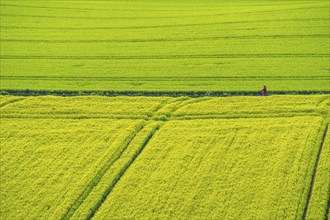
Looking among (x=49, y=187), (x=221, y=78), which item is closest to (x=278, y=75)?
(x=221, y=78)

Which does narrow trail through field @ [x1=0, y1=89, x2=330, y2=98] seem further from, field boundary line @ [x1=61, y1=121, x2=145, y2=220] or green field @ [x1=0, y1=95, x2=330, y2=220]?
field boundary line @ [x1=61, y1=121, x2=145, y2=220]

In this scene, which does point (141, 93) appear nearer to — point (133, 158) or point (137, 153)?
point (137, 153)

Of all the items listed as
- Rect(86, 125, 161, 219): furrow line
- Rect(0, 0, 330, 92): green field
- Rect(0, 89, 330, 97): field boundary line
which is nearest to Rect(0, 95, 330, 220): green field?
Rect(86, 125, 161, 219): furrow line

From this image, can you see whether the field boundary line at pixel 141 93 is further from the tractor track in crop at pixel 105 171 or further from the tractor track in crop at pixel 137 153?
the tractor track in crop at pixel 105 171

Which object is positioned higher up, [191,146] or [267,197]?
[191,146]

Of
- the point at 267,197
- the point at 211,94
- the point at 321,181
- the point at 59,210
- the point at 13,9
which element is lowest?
the point at 59,210

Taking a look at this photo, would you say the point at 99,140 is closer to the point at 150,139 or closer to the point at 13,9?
the point at 150,139
